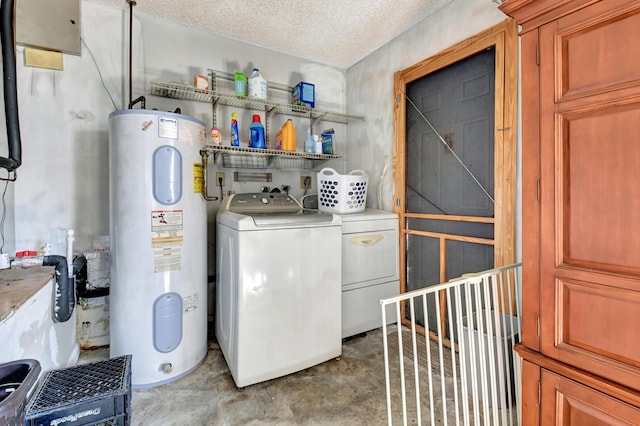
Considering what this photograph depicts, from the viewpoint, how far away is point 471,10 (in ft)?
6.35

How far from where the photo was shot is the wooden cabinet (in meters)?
0.80

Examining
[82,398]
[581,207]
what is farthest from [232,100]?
[581,207]

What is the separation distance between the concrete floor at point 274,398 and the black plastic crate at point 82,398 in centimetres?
33

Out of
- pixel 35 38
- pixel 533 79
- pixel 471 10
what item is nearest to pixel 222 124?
pixel 35 38

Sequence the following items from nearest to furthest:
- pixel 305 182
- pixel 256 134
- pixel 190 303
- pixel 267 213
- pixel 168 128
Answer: pixel 168 128
pixel 190 303
pixel 267 213
pixel 256 134
pixel 305 182

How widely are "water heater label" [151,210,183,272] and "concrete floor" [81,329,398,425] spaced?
2.34ft

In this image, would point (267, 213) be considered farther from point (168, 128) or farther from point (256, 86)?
point (256, 86)

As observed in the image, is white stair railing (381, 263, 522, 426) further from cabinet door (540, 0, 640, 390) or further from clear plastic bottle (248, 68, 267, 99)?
clear plastic bottle (248, 68, 267, 99)

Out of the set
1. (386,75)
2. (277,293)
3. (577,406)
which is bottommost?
(577,406)

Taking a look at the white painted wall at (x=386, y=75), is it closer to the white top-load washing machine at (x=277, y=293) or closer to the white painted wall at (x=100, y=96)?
the white painted wall at (x=100, y=96)

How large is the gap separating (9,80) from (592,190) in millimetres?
2329

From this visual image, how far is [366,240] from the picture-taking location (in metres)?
2.37

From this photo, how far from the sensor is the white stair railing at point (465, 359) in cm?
115

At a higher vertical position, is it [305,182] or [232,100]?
[232,100]
